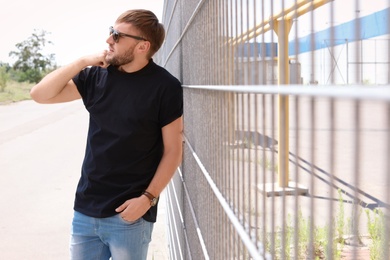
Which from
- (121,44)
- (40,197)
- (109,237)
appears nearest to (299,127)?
(121,44)

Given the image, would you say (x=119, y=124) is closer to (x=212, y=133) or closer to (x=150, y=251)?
(x=212, y=133)

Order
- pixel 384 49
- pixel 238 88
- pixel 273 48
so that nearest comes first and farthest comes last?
pixel 384 49 < pixel 273 48 < pixel 238 88

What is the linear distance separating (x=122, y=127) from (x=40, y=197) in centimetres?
592

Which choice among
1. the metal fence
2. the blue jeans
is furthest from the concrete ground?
the metal fence

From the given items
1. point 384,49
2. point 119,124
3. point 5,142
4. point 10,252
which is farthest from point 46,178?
point 384,49

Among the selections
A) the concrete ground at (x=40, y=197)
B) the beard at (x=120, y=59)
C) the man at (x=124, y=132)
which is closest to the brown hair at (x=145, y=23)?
the man at (x=124, y=132)

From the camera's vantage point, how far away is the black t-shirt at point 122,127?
2.77 m

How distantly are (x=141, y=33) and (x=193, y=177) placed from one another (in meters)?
0.71

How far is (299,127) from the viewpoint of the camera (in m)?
0.96

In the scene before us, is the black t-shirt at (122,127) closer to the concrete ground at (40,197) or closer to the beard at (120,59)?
the beard at (120,59)

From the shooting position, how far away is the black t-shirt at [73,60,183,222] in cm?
277

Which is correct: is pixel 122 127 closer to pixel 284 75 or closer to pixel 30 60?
pixel 284 75

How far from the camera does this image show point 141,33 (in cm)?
285

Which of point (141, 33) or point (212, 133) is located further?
point (141, 33)
